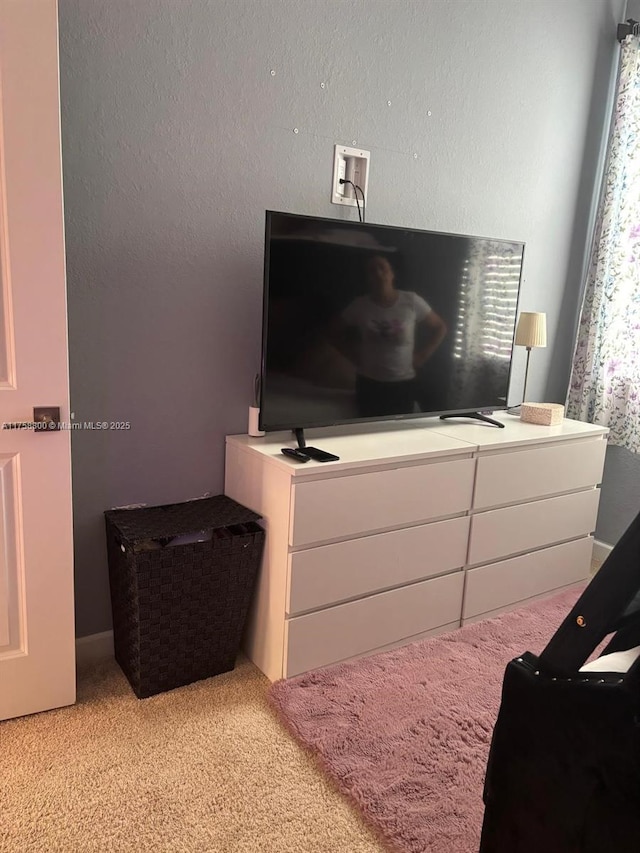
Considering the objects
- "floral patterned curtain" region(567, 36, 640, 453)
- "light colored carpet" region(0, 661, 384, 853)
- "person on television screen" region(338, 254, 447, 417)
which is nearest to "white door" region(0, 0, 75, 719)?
"light colored carpet" region(0, 661, 384, 853)

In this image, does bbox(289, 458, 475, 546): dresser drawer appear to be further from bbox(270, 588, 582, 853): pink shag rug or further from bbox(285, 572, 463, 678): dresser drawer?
bbox(270, 588, 582, 853): pink shag rug

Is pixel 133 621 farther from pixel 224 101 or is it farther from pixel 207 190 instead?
pixel 224 101

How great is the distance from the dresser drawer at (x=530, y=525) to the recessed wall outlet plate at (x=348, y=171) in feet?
4.32

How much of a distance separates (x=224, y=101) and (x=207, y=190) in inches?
11.6

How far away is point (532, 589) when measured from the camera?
286 cm

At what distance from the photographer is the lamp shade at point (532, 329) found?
9.92 feet

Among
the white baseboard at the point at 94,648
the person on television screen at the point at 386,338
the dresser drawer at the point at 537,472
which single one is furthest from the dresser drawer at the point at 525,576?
the white baseboard at the point at 94,648

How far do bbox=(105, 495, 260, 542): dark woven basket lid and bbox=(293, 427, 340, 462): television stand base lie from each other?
28 centimetres

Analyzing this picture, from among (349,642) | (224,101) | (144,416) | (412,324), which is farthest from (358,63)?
(349,642)

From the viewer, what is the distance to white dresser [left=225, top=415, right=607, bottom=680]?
216 centimetres

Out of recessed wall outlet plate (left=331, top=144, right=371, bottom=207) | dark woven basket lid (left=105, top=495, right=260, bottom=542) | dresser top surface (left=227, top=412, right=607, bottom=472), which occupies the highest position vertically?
recessed wall outlet plate (left=331, top=144, right=371, bottom=207)

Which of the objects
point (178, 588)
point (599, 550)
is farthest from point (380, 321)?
point (599, 550)

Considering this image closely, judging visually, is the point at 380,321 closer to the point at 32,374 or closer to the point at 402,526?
the point at 402,526

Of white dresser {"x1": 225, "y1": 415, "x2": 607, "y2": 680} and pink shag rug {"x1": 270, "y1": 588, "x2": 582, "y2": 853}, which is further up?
white dresser {"x1": 225, "y1": 415, "x2": 607, "y2": 680}
